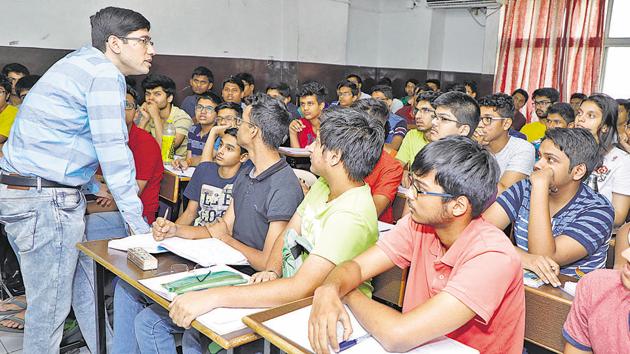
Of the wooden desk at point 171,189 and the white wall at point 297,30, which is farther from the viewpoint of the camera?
the white wall at point 297,30

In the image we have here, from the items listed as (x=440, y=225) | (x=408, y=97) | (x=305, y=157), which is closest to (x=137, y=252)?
(x=440, y=225)

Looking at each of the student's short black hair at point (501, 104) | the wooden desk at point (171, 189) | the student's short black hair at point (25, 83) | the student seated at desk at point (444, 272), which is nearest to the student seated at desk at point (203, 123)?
the wooden desk at point (171, 189)

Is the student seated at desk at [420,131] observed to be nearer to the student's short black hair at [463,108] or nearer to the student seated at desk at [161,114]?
the student's short black hair at [463,108]

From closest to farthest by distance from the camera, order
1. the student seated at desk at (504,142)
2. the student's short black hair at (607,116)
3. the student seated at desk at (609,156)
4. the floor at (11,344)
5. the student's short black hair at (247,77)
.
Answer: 1. the floor at (11,344)
2. the student seated at desk at (609,156)
3. the student seated at desk at (504,142)
4. the student's short black hair at (607,116)
5. the student's short black hair at (247,77)

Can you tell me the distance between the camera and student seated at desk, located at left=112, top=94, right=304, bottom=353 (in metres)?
2.09

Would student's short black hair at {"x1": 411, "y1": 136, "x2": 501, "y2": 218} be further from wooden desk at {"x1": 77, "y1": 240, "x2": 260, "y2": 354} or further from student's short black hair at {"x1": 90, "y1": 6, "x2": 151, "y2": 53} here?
student's short black hair at {"x1": 90, "y1": 6, "x2": 151, "y2": 53}

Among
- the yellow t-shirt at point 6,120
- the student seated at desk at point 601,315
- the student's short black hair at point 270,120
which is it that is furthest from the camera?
the yellow t-shirt at point 6,120

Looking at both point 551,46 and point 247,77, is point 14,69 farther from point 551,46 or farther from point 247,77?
point 551,46

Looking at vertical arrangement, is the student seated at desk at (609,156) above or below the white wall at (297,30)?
below

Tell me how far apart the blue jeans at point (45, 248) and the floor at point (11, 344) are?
1.56ft

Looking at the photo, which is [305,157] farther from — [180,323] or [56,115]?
[180,323]

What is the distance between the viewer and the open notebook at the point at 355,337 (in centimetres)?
131

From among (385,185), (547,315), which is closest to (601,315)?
(547,315)

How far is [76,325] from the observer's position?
267cm
